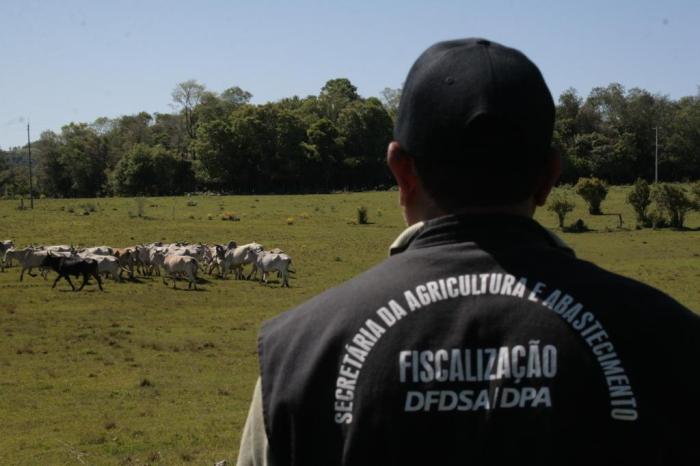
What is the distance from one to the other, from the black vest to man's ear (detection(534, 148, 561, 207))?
248 millimetres

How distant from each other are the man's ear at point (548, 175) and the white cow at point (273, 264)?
3098 cm

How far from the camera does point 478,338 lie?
2.12 m

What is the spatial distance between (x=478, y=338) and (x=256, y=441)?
2.17ft

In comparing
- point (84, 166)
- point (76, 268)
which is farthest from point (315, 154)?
point (76, 268)

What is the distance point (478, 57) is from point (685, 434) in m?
1.04

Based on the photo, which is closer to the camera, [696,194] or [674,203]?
Result: [674,203]

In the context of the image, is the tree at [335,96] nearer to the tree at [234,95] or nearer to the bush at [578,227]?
the tree at [234,95]

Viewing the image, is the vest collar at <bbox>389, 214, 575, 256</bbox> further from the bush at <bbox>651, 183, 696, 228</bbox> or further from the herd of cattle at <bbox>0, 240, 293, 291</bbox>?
the bush at <bbox>651, 183, 696, 228</bbox>

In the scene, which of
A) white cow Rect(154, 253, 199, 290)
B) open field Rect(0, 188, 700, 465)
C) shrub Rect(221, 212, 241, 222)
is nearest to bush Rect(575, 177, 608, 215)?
open field Rect(0, 188, 700, 465)

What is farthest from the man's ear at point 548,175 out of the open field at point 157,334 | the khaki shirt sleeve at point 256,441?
the open field at point 157,334

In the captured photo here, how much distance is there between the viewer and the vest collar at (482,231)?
2301 mm

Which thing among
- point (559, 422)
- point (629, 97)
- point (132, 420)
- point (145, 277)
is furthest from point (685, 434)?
point (629, 97)

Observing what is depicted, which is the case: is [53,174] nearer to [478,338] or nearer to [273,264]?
[273,264]

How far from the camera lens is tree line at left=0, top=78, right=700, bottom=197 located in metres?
88.4
